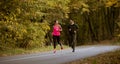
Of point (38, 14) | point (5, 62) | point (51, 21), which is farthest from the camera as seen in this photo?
point (51, 21)

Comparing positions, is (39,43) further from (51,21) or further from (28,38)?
(51,21)

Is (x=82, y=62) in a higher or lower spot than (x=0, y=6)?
lower

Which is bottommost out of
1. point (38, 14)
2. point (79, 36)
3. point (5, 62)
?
point (79, 36)

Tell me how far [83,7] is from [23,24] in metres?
14.9

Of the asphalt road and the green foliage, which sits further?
the green foliage

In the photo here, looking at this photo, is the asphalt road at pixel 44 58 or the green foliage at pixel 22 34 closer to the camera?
the asphalt road at pixel 44 58

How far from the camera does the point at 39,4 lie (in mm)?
23406

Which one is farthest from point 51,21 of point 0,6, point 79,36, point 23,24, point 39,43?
point 79,36

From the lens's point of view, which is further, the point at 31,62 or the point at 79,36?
the point at 79,36

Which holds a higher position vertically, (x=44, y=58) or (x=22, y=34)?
(x=22, y=34)

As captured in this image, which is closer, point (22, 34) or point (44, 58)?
point (44, 58)

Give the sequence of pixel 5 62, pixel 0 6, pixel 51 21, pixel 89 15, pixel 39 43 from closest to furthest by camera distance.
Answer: pixel 5 62 → pixel 0 6 → pixel 39 43 → pixel 51 21 → pixel 89 15

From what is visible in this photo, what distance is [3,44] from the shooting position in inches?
952

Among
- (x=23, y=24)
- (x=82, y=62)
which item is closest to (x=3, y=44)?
(x=23, y=24)
